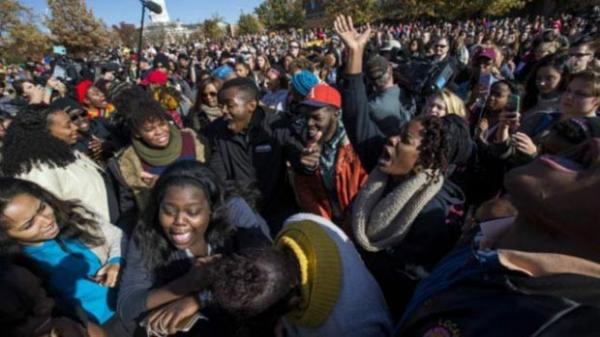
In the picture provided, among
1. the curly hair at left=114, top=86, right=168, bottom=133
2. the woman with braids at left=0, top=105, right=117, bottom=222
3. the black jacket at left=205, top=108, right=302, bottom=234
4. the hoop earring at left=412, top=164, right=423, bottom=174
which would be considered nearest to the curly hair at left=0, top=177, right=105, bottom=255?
the woman with braids at left=0, top=105, right=117, bottom=222

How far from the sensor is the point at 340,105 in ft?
8.83

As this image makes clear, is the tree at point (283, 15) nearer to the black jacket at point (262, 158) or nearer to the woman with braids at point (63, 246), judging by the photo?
the black jacket at point (262, 158)

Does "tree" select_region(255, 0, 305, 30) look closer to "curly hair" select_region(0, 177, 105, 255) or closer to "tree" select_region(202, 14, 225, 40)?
"tree" select_region(202, 14, 225, 40)

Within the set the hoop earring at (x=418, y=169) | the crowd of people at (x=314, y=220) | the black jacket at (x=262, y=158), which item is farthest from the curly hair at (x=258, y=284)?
the black jacket at (x=262, y=158)

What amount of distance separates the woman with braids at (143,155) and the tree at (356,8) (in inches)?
1465

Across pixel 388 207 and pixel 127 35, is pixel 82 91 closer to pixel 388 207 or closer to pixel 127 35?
pixel 388 207

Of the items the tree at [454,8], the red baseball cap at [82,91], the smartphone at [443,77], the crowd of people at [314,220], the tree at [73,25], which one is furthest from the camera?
the tree at [73,25]

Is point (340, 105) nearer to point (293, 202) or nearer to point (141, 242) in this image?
point (293, 202)

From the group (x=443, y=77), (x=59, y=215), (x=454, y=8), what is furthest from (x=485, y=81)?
(x=454, y=8)

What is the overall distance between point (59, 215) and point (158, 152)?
2.74 ft

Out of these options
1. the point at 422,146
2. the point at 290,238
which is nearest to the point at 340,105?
the point at 422,146

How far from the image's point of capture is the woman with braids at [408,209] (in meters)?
1.90

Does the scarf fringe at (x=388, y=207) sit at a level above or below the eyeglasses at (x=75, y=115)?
below

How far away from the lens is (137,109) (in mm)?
2906
